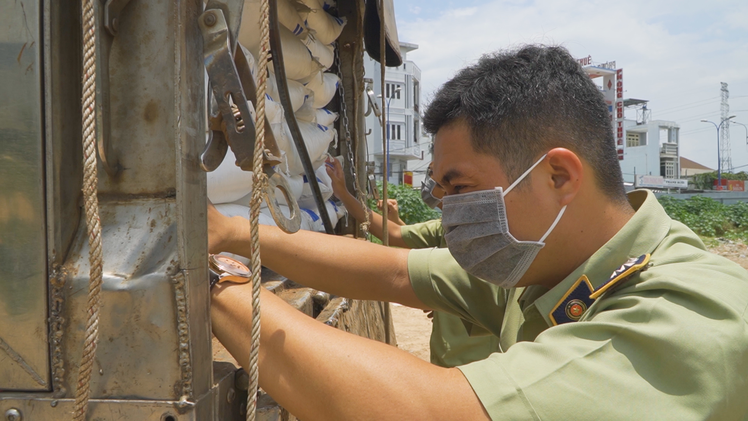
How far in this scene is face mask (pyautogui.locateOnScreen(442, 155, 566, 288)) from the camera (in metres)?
1.23

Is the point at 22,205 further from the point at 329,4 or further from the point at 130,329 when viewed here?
the point at 329,4

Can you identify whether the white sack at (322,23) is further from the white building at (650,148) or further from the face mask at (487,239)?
the white building at (650,148)

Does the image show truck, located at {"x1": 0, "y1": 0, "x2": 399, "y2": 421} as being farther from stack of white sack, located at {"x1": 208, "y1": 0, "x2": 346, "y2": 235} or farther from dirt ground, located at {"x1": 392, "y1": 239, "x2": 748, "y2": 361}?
dirt ground, located at {"x1": 392, "y1": 239, "x2": 748, "y2": 361}

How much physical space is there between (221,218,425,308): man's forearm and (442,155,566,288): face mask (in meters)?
0.36

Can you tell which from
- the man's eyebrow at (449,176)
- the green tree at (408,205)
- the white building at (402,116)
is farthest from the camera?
the white building at (402,116)

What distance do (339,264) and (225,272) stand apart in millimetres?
576

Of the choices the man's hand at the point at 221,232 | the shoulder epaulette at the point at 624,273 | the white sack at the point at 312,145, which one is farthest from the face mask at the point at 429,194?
the shoulder epaulette at the point at 624,273

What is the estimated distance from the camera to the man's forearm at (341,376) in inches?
33.7

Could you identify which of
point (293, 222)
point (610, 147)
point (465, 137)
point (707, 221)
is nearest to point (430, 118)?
point (465, 137)

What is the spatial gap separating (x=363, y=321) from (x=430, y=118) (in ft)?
5.44

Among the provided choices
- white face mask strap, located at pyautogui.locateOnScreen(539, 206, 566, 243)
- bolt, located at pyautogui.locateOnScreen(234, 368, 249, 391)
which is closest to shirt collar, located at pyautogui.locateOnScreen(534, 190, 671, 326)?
white face mask strap, located at pyautogui.locateOnScreen(539, 206, 566, 243)

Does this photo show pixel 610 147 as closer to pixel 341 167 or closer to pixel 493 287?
pixel 493 287

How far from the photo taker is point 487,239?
1.28 metres

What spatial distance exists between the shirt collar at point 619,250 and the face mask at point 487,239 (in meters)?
0.09
